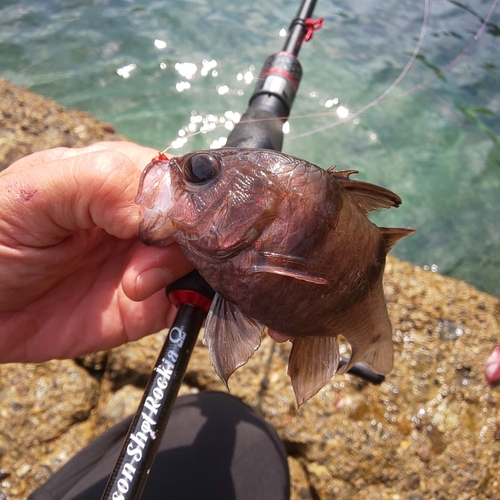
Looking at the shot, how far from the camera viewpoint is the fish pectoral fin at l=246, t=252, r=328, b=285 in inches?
59.9

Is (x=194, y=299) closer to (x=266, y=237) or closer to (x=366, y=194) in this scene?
(x=266, y=237)

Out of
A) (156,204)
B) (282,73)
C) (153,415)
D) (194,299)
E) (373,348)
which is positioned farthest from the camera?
(282,73)

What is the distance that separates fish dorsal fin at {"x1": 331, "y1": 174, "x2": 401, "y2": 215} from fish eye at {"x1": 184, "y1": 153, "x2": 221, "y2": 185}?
454mm

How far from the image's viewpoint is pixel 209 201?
159cm

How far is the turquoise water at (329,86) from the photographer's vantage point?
18.7 feet

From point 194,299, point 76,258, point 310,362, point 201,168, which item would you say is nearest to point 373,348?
point 310,362

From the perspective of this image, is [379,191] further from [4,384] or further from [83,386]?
[4,384]

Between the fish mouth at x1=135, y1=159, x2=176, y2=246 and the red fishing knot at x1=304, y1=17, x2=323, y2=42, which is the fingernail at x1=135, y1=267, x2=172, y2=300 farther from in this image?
the red fishing knot at x1=304, y1=17, x2=323, y2=42

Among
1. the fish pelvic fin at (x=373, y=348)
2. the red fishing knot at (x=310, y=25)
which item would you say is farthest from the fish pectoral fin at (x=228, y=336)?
the red fishing knot at (x=310, y=25)

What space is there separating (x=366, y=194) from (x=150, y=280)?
0.97m

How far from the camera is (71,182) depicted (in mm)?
1684

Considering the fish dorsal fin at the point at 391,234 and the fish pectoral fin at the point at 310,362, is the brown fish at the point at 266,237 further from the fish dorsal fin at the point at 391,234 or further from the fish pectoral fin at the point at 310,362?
the fish pectoral fin at the point at 310,362

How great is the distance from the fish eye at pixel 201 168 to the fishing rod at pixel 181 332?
1.49ft

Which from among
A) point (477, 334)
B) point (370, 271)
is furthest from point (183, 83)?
point (370, 271)
